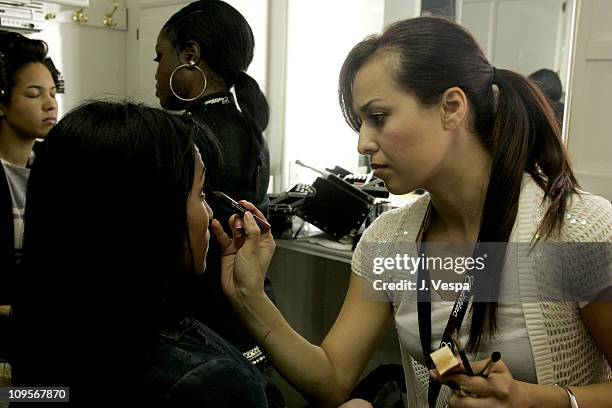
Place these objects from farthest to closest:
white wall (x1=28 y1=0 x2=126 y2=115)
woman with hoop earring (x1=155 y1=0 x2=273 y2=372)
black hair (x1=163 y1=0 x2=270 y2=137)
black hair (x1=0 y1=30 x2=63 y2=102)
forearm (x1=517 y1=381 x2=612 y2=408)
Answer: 1. white wall (x1=28 y1=0 x2=126 y2=115)
2. black hair (x1=0 y1=30 x2=63 y2=102)
3. black hair (x1=163 y1=0 x2=270 y2=137)
4. woman with hoop earring (x1=155 y1=0 x2=273 y2=372)
5. forearm (x1=517 y1=381 x2=612 y2=408)

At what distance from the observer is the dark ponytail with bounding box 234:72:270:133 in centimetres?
177

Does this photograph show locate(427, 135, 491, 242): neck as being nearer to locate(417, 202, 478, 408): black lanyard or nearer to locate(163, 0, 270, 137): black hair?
locate(417, 202, 478, 408): black lanyard

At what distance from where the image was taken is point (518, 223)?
1011 mm

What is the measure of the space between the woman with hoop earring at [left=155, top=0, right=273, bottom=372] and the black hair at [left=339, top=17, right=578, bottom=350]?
0.61m

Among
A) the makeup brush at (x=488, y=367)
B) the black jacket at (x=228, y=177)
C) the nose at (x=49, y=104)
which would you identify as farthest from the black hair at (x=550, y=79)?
the makeup brush at (x=488, y=367)

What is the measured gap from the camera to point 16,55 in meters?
1.93

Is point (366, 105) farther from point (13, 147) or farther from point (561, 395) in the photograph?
point (13, 147)

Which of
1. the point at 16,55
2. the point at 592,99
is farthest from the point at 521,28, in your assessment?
the point at 16,55

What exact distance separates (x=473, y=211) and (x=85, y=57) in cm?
247

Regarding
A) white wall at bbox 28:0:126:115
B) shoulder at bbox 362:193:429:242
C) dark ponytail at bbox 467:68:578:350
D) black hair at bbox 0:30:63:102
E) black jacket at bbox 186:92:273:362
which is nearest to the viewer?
dark ponytail at bbox 467:68:578:350

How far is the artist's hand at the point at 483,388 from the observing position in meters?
0.82

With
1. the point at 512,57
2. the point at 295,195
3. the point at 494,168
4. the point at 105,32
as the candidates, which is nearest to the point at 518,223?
the point at 494,168

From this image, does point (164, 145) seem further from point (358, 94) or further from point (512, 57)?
point (512, 57)

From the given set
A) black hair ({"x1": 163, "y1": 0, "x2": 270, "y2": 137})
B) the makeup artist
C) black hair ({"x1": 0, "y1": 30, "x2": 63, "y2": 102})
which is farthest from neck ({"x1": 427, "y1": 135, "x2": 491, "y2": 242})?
black hair ({"x1": 0, "y1": 30, "x2": 63, "y2": 102})
